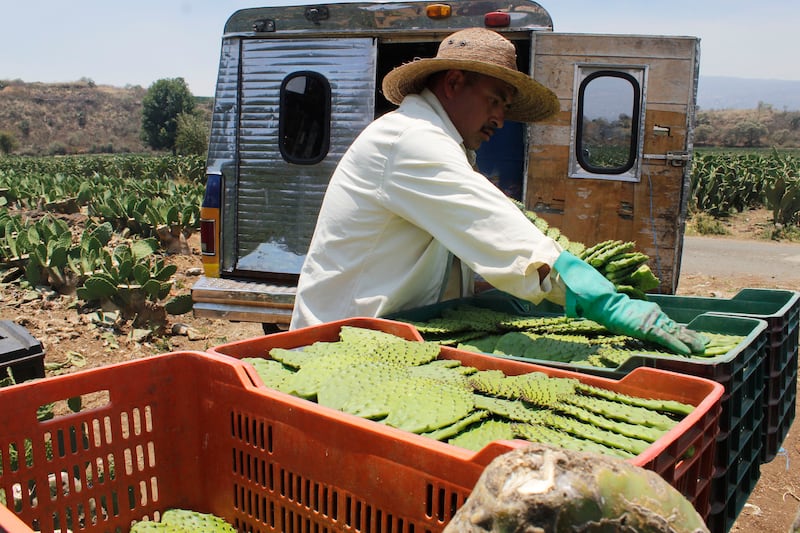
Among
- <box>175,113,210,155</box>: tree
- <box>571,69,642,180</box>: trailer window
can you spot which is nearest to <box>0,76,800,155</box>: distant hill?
<box>175,113,210,155</box>: tree

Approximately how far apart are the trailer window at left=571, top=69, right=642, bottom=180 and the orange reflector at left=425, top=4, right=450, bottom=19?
103 cm

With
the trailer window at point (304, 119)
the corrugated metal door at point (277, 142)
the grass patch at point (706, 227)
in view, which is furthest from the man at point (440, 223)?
the grass patch at point (706, 227)

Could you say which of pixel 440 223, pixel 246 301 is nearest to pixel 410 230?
pixel 440 223

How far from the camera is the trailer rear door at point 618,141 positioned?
4.74 metres

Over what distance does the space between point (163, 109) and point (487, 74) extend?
254ft

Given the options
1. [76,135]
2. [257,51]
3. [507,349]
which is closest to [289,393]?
[507,349]

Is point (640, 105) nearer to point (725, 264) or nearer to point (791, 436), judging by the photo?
point (791, 436)

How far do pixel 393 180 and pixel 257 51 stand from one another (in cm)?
346

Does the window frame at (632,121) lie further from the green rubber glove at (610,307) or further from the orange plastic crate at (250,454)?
the orange plastic crate at (250,454)

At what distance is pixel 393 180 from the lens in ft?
7.86

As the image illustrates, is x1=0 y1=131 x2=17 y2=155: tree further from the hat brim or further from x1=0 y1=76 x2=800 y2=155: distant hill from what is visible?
the hat brim

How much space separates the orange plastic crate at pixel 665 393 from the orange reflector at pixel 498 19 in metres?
3.26

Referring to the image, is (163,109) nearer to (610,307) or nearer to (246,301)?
(246,301)

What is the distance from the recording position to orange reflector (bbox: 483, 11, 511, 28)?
4832 millimetres
